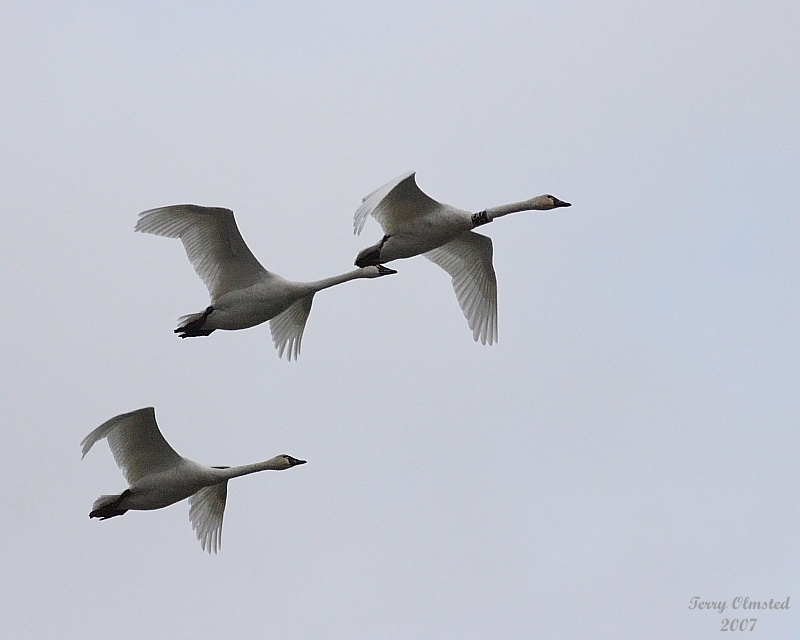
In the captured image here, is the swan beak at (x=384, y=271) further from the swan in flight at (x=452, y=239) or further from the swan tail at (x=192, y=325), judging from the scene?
the swan tail at (x=192, y=325)

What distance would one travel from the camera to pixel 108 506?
29516mm

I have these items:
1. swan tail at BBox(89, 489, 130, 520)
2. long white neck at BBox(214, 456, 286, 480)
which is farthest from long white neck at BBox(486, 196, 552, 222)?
swan tail at BBox(89, 489, 130, 520)

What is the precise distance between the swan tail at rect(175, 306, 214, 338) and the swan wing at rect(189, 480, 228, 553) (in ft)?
10.7

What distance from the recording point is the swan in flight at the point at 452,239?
28.9 m

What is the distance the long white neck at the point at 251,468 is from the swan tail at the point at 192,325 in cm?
257

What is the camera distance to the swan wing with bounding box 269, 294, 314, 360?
3231cm

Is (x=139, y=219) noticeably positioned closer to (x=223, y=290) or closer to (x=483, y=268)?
(x=223, y=290)

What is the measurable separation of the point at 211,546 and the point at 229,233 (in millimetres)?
6216

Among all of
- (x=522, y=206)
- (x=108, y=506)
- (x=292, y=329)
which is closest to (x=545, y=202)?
(x=522, y=206)

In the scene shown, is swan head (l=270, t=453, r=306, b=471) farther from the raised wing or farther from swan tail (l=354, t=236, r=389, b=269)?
swan tail (l=354, t=236, r=389, b=269)

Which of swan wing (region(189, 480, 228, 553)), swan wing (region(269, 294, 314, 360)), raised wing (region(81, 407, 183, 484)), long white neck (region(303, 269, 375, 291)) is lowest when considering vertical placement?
swan wing (region(189, 480, 228, 553))

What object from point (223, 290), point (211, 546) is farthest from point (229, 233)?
point (211, 546)

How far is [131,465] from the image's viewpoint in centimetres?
2952

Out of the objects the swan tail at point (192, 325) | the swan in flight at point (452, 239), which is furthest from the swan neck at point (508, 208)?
the swan tail at point (192, 325)
